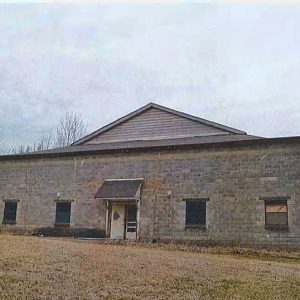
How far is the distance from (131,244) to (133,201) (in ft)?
8.63

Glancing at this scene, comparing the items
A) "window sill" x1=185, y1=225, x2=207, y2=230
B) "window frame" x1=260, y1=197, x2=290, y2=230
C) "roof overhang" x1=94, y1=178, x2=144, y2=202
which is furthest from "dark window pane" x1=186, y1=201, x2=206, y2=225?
"window frame" x1=260, y1=197, x2=290, y2=230

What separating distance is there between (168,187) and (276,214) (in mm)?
4682

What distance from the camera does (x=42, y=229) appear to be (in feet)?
70.0

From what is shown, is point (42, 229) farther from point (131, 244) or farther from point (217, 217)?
point (217, 217)

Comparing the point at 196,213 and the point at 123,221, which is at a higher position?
the point at 196,213

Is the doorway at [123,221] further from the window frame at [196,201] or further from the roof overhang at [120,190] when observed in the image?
the window frame at [196,201]

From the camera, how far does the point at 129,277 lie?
9336mm

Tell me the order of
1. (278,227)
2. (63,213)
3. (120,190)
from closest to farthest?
(278,227) < (120,190) < (63,213)

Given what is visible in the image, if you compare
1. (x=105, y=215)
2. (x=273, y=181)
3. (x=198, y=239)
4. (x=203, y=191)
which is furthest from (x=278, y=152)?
(x=105, y=215)

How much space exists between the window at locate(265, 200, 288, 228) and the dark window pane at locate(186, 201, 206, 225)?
2.58 metres

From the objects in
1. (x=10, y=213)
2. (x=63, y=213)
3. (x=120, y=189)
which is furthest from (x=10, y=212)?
(x=120, y=189)

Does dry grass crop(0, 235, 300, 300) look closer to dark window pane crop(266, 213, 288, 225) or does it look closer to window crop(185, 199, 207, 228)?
dark window pane crop(266, 213, 288, 225)

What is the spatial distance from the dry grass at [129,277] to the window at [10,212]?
9.30m

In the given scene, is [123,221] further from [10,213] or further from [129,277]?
[129,277]
